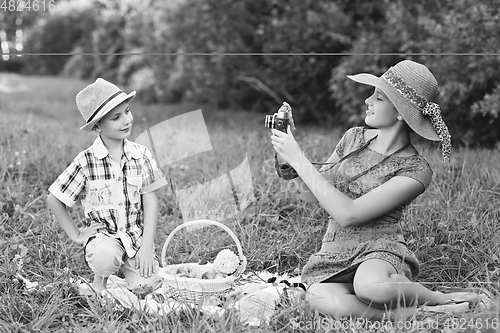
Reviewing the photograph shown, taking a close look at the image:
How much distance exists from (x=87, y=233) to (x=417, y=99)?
64.9 inches

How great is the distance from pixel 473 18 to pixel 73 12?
44.6 feet

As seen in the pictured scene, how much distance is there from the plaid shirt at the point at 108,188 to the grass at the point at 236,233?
0.34 m

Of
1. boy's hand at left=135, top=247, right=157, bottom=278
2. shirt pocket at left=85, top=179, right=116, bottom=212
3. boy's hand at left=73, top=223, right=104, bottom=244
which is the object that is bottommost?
boy's hand at left=135, top=247, right=157, bottom=278

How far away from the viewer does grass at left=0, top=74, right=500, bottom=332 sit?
2.56 metres

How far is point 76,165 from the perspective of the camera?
2908 millimetres

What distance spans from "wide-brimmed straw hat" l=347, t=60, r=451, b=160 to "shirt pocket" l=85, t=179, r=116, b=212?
134 centimetres

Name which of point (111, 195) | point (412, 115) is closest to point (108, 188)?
point (111, 195)

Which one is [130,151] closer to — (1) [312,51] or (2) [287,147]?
(2) [287,147]

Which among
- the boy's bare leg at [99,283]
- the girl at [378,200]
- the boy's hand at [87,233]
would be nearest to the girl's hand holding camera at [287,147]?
the girl at [378,200]

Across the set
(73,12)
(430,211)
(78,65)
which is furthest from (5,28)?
(430,211)

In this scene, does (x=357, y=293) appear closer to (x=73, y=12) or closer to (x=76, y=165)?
(x=76, y=165)

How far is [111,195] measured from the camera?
2.91 meters

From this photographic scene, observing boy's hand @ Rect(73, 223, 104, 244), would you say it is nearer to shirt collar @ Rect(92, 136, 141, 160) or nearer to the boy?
the boy

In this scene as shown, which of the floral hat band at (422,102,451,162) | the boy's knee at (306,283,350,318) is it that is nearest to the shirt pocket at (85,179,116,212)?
the boy's knee at (306,283,350,318)
